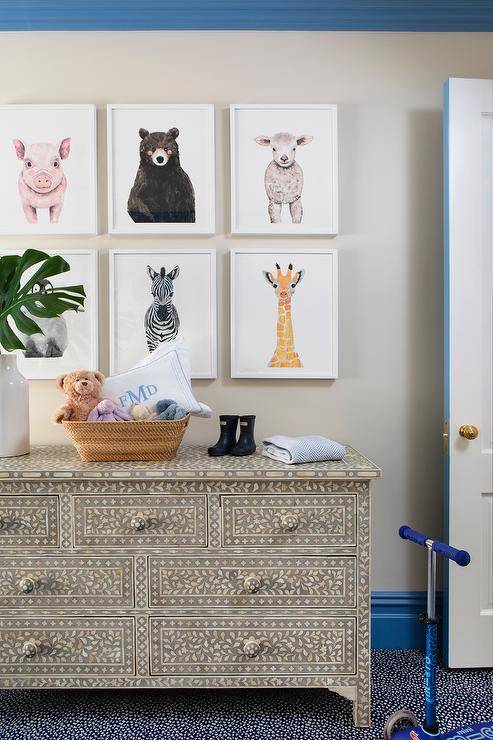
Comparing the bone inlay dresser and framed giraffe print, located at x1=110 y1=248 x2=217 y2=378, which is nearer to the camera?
the bone inlay dresser

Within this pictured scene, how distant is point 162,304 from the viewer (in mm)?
2467

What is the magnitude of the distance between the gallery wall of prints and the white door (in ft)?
1.60

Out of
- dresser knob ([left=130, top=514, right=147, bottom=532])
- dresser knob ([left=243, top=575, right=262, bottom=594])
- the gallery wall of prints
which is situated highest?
the gallery wall of prints

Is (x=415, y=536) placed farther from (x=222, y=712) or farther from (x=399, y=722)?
(x=222, y=712)

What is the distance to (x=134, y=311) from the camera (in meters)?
2.47

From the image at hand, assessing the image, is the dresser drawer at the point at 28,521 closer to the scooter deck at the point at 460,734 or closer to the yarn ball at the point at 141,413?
the yarn ball at the point at 141,413

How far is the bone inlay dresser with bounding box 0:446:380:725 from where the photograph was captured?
1938mm

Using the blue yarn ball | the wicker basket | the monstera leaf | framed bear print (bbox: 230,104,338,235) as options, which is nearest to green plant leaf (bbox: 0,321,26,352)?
the monstera leaf

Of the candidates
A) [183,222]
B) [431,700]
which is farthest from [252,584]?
[183,222]

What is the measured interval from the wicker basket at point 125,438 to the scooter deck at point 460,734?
3.82ft

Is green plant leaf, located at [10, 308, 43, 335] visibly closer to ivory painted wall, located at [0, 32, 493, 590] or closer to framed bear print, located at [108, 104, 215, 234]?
ivory painted wall, located at [0, 32, 493, 590]

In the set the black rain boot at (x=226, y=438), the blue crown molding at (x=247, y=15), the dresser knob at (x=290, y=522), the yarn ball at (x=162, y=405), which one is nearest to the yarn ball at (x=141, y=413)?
the yarn ball at (x=162, y=405)

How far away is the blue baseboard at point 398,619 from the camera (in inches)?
98.3

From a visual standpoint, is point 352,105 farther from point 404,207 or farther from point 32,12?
point 32,12
